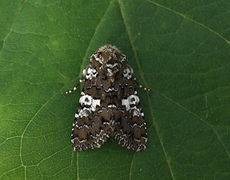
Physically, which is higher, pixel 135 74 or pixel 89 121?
pixel 135 74

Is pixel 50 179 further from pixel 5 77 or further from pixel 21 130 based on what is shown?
pixel 5 77

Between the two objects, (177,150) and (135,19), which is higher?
(135,19)

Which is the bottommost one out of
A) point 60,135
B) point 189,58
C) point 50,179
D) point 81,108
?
point 50,179

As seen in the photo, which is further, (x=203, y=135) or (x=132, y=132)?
(x=132, y=132)

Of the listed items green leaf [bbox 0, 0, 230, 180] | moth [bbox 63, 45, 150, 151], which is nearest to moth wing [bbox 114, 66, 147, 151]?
moth [bbox 63, 45, 150, 151]

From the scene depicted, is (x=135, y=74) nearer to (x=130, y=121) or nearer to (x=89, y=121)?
(x=130, y=121)

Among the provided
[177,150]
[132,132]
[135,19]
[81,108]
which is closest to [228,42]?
[135,19]

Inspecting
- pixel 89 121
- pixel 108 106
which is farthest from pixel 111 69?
pixel 89 121
